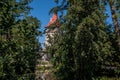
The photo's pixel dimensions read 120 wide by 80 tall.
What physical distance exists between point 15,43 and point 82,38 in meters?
17.6

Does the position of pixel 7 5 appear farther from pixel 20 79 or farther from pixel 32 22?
pixel 20 79

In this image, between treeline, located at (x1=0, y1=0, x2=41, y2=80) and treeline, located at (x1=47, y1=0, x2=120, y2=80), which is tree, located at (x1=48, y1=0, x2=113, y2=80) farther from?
treeline, located at (x1=0, y1=0, x2=41, y2=80)

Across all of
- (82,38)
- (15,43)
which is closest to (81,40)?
(82,38)

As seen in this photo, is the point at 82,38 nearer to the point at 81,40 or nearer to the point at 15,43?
the point at 81,40

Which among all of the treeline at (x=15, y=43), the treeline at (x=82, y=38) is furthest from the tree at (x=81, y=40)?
the treeline at (x=15, y=43)

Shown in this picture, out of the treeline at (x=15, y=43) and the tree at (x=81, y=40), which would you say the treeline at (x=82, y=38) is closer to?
the tree at (x=81, y=40)

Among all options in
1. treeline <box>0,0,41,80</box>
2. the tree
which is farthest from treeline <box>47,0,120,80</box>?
treeline <box>0,0,41,80</box>

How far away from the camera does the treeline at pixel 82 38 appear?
27.8m

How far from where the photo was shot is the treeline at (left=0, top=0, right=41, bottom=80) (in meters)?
10.7

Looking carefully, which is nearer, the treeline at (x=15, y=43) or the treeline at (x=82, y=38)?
the treeline at (x=15, y=43)

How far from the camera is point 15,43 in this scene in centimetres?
1091

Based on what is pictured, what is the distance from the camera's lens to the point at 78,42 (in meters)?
28.1

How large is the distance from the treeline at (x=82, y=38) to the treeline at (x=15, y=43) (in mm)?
15644

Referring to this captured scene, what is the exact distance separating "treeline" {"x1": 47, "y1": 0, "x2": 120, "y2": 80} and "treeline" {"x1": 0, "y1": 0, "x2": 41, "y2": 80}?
1564 centimetres
